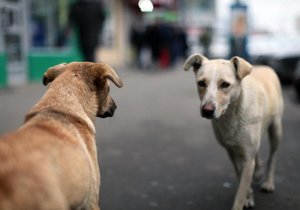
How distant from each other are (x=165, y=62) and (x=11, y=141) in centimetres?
2185

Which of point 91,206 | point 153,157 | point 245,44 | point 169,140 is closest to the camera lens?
point 91,206

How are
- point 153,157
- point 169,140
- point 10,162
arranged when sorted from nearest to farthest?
point 10,162 < point 153,157 < point 169,140

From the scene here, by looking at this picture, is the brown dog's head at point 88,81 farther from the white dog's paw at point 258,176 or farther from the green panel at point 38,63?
the green panel at point 38,63

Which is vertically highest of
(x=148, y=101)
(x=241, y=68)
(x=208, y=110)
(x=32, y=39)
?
(x=241, y=68)

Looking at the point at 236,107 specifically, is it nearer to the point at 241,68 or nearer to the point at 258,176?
the point at 241,68

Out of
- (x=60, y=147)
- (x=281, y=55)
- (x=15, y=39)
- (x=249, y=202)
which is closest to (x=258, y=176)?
(x=249, y=202)

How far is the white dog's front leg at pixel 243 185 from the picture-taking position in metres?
4.27

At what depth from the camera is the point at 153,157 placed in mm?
6719

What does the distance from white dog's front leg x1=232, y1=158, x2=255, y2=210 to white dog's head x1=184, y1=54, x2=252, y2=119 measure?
22.0 inches

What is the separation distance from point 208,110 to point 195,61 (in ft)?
2.25

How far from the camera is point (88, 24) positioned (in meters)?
11.5

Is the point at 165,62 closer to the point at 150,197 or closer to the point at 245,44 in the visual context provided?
the point at 245,44

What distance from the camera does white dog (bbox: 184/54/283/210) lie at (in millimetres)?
4230

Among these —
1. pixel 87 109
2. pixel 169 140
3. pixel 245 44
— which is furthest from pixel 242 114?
pixel 245 44
